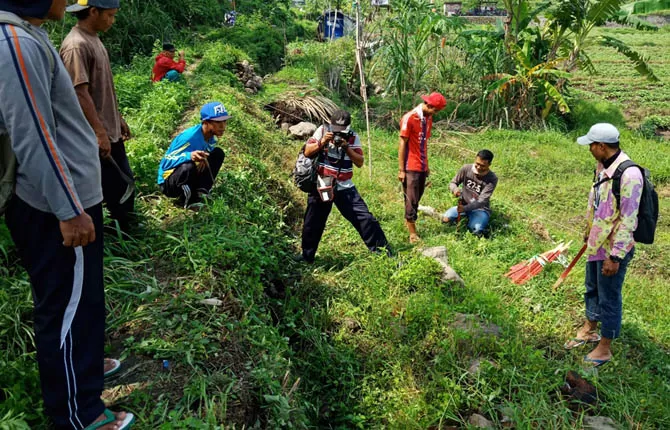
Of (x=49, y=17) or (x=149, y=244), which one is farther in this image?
(x=149, y=244)

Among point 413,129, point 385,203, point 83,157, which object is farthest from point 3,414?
point 385,203

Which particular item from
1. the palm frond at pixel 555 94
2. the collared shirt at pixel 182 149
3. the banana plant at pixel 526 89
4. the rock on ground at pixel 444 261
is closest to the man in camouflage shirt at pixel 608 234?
the rock on ground at pixel 444 261

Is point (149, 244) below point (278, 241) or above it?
above

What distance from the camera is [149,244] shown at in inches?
154

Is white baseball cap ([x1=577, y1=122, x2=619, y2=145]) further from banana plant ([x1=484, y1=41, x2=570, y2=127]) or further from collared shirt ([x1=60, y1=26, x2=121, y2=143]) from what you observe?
banana plant ([x1=484, y1=41, x2=570, y2=127])

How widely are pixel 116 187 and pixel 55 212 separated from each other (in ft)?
6.01

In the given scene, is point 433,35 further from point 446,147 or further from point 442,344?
point 442,344

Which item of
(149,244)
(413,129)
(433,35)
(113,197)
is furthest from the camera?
(433,35)

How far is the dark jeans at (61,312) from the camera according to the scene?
77.2 inches

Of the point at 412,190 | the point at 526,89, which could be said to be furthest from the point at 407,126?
the point at 526,89

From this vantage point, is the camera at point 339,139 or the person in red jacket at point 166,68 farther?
the person in red jacket at point 166,68

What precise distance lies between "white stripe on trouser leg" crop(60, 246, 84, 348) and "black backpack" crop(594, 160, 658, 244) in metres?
3.62

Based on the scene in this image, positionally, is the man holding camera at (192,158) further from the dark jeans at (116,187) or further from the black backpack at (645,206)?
the black backpack at (645,206)

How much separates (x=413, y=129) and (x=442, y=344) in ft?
9.07
